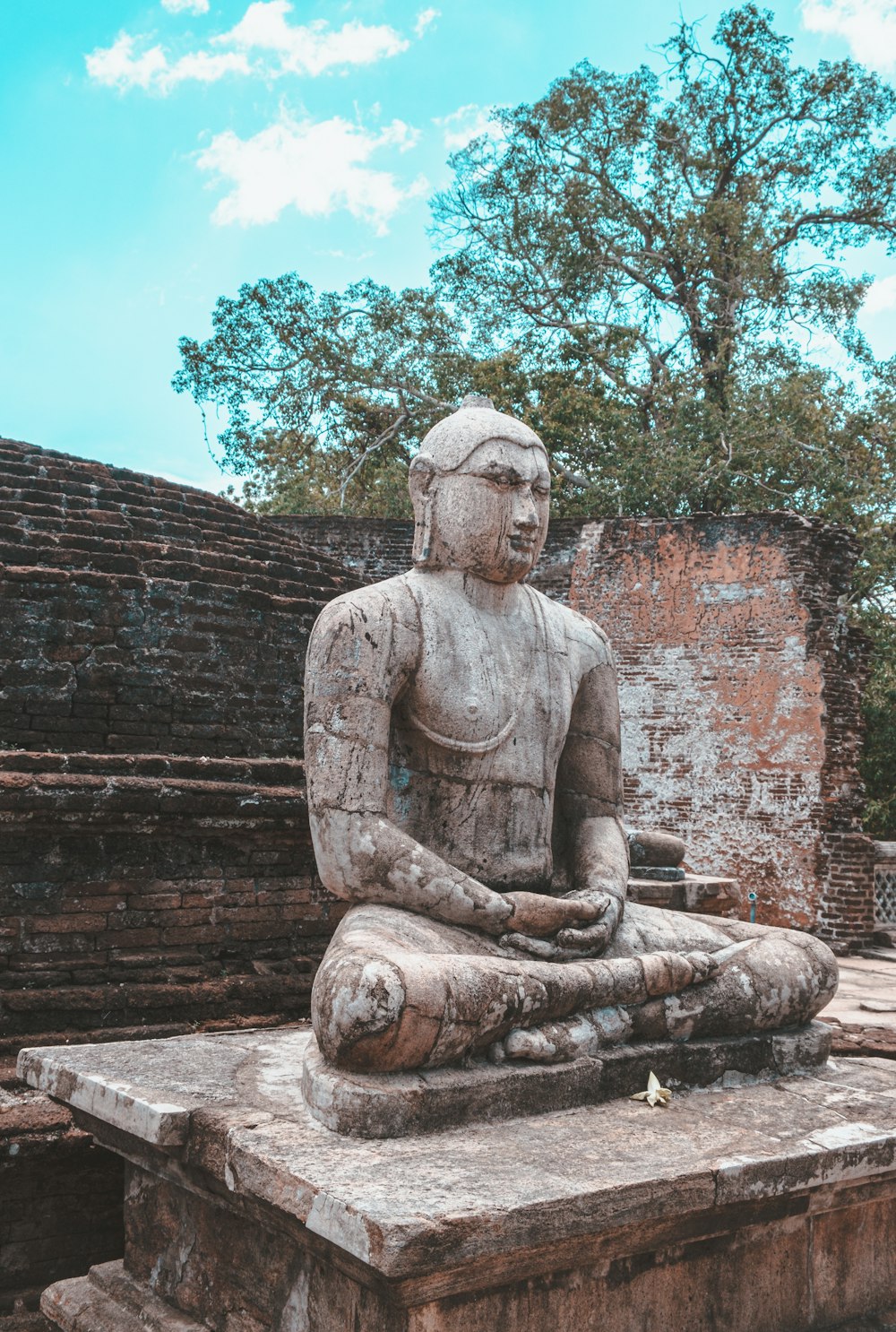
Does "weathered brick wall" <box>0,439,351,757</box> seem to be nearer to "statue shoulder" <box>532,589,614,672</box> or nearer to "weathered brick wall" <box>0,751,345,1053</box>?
"weathered brick wall" <box>0,751,345,1053</box>

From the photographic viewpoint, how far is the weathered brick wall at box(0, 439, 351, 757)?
17.5 ft

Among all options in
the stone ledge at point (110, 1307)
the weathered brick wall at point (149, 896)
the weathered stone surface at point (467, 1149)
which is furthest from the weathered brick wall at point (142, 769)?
the stone ledge at point (110, 1307)

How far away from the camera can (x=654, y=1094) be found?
9.20 ft

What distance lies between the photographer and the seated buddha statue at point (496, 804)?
111 inches

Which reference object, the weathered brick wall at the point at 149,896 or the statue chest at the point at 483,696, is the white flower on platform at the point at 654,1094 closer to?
the statue chest at the point at 483,696

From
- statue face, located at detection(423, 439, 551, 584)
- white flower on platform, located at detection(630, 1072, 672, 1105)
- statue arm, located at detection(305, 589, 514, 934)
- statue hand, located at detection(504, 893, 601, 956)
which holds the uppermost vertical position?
statue face, located at detection(423, 439, 551, 584)

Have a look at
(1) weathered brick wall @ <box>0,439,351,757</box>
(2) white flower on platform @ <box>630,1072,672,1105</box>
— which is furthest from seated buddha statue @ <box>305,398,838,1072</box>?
(1) weathered brick wall @ <box>0,439,351,757</box>

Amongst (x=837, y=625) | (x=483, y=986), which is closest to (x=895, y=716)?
(x=837, y=625)

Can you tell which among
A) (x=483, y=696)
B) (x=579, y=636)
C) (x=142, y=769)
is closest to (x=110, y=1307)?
(x=483, y=696)

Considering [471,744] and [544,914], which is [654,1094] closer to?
Answer: [544,914]

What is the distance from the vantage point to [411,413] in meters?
17.4

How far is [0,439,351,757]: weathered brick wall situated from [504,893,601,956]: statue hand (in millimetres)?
2934

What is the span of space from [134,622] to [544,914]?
3215 millimetres

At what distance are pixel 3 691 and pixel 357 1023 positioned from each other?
334cm
